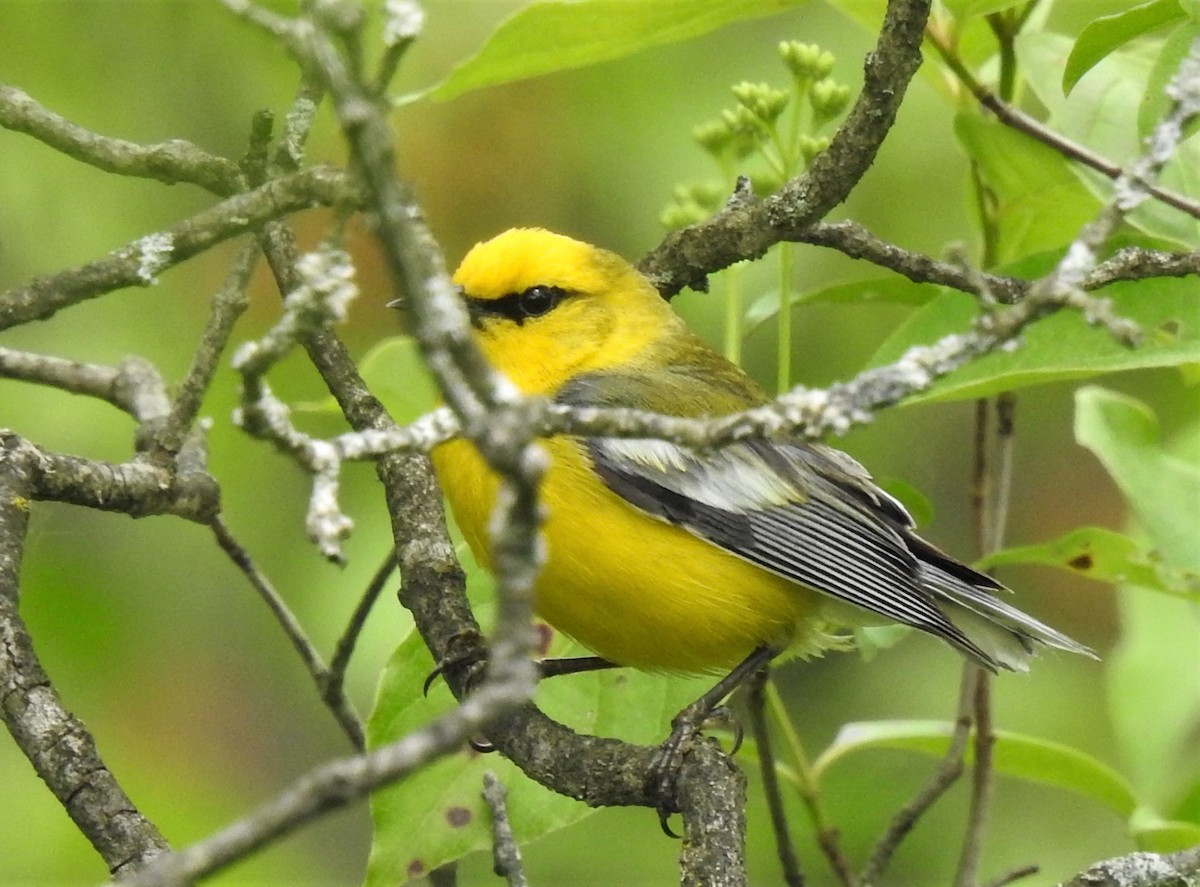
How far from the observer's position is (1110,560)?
274cm

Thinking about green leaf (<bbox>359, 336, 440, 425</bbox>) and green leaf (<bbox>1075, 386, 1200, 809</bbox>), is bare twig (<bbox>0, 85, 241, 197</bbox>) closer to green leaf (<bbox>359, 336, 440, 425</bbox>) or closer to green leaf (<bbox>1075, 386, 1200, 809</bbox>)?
green leaf (<bbox>359, 336, 440, 425</bbox>)

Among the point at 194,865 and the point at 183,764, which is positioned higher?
the point at 183,764

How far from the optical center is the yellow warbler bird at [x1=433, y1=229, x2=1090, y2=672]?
2930mm

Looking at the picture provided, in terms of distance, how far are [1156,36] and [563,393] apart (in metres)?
1.93

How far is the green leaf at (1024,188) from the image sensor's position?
8.68 ft

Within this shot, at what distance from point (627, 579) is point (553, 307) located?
→ 2.76 feet

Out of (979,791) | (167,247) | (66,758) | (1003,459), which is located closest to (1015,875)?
(979,791)

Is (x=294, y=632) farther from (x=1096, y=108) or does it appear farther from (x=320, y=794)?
(x=320, y=794)

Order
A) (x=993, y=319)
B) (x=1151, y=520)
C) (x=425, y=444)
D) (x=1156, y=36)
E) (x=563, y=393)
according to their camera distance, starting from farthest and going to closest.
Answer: (x=1156, y=36) → (x=563, y=393) → (x=1151, y=520) → (x=425, y=444) → (x=993, y=319)

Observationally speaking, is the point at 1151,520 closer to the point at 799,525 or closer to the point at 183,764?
the point at 799,525

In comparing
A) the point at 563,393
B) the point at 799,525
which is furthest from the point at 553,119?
the point at 799,525

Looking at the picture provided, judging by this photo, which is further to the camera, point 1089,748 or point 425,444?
point 1089,748

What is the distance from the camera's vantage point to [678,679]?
3.06 metres

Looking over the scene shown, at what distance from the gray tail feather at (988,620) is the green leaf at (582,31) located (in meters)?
1.32
